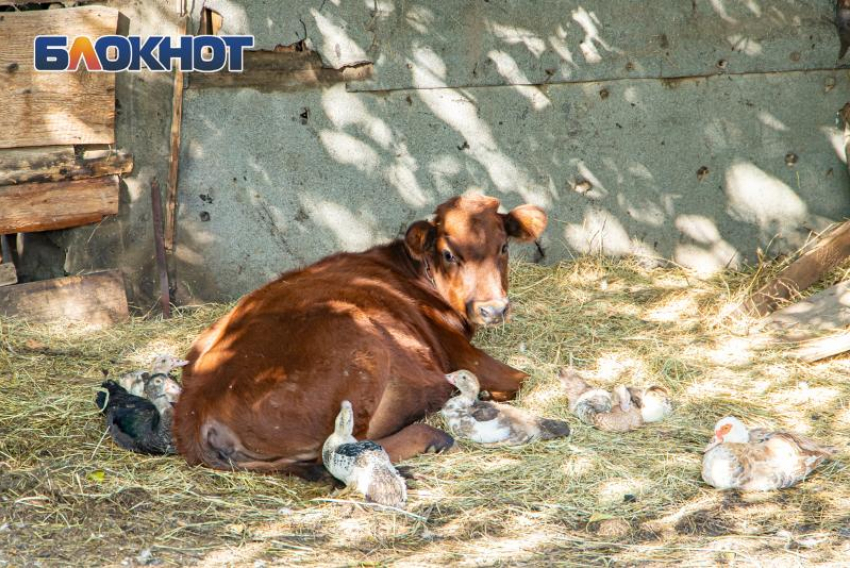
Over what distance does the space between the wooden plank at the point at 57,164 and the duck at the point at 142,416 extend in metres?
2.22

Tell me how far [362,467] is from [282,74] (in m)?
3.90

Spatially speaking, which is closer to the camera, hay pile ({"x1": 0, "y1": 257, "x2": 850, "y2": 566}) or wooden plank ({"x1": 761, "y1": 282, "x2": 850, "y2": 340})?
hay pile ({"x1": 0, "y1": 257, "x2": 850, "y2": 566})

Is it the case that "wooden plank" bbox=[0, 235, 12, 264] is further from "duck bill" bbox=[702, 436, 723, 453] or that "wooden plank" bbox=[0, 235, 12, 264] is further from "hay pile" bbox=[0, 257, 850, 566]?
"duck bill" bbox=[702, 436, 723, 453]

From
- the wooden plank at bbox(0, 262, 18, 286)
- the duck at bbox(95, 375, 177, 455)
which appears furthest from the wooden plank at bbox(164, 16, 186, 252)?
the duck at bbox(95, 375, 177, 455)

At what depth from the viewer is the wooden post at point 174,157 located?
23.6 ft

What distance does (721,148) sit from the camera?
326 inches

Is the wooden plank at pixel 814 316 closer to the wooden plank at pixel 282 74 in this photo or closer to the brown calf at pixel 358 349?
the brown calf at pixel 358 349

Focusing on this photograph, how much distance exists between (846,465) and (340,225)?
4140 mm

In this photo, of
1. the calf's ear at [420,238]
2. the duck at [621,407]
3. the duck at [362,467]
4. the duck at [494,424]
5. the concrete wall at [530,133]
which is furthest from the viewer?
the concrete wall at [530,133]

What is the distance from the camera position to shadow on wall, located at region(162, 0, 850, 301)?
24.5 ft

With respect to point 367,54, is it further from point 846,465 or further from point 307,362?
point 846,465

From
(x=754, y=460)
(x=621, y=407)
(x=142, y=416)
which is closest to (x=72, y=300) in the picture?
(x=142, y=416)

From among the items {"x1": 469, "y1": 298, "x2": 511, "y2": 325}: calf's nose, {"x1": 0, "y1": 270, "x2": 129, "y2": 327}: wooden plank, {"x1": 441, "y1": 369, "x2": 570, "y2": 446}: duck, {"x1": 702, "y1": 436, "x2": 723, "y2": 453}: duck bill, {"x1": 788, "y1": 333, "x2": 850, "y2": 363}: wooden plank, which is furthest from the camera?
{"x1": 0, "y1": 270, "x2": 129, "y2": 327}: wooden plank

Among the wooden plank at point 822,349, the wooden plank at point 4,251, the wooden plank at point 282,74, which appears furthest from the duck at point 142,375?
the wooden plank at point 822,349
